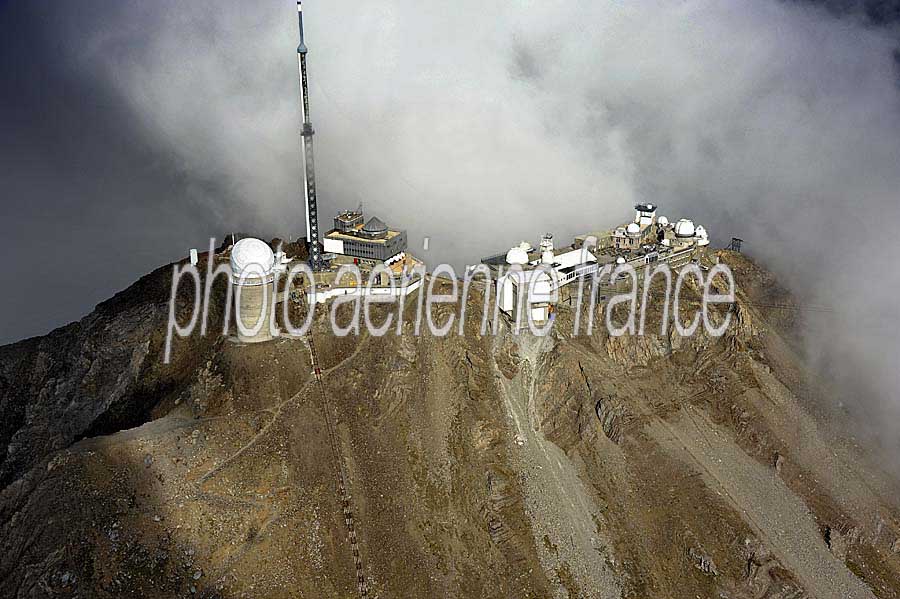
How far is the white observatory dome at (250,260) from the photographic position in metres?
40.0

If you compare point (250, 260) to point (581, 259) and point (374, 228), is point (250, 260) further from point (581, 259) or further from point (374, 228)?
point (581, 259)

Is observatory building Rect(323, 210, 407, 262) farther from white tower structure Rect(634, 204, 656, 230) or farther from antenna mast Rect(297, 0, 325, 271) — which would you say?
white tower structure Rect(634, 204, 656, 230)

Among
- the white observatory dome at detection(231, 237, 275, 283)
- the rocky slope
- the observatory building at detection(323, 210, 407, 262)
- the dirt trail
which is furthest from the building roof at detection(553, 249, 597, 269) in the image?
the white observatory dome at detection(231, 237, 275, 283)

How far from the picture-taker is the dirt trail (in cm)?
3560

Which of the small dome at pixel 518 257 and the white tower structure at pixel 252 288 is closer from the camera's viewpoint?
the white tower structure at pixel 252 288

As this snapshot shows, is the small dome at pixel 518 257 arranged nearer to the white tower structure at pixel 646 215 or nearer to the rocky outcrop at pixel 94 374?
the white tower structure at pixel 646 215

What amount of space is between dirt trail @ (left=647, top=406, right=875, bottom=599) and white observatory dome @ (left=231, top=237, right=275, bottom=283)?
23306 millimetres

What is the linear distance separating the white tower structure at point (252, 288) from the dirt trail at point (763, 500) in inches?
883

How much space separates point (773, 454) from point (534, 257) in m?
18.4

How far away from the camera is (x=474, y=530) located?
34844mm

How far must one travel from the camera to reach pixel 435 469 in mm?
36438

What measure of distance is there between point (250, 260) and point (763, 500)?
29670 millimetres

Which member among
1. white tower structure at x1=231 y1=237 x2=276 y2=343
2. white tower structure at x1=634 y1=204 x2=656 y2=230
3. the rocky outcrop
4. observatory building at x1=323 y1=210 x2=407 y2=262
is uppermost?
white tower structure at x1=634 y1=204 x2=656 y2=230

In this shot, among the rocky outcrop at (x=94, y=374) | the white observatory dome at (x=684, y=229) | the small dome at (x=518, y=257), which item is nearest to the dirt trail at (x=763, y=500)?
the small dome at (x=518, y=257)
